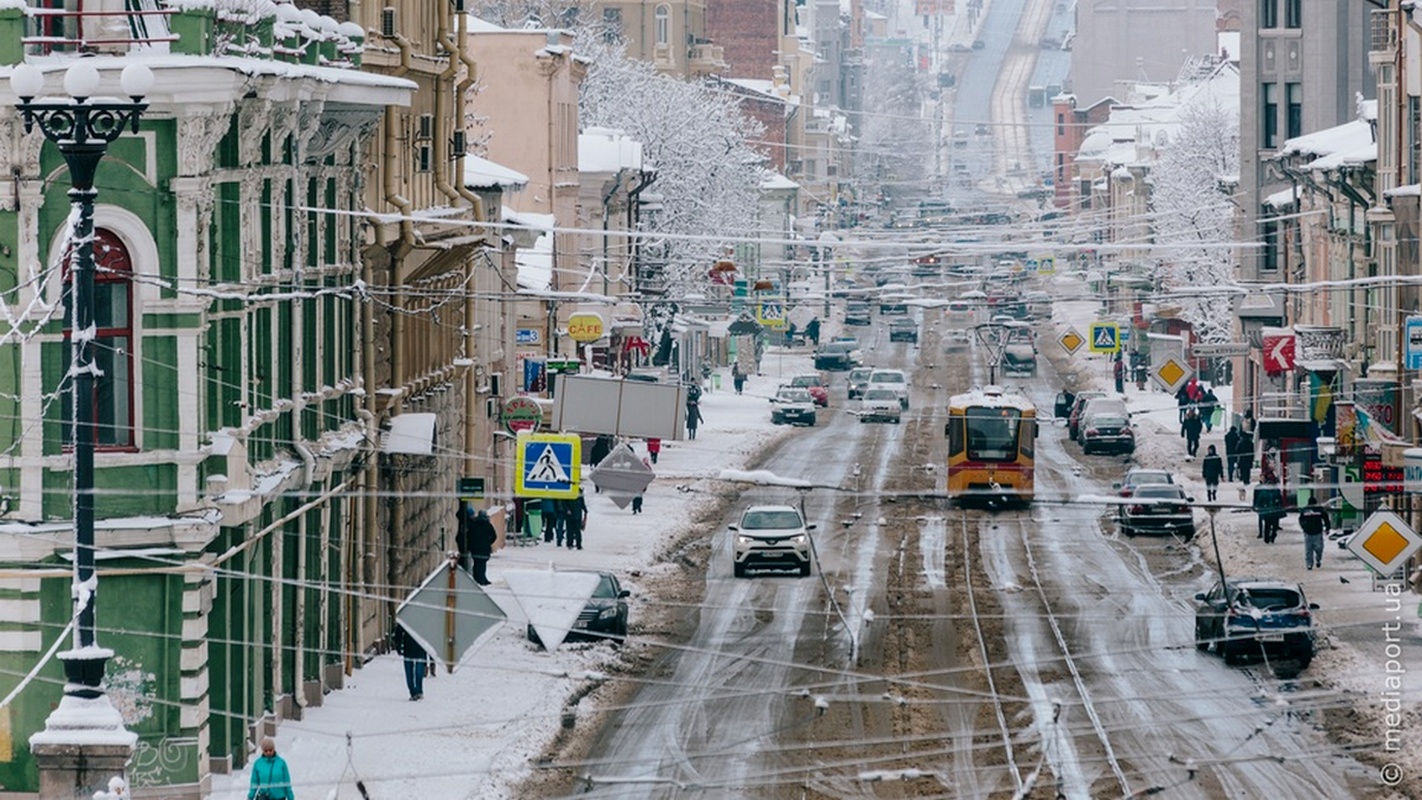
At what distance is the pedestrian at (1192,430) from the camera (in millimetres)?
69500

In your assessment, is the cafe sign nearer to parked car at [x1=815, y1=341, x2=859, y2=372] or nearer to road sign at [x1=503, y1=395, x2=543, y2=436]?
road sign at [x1=503, y1=395, x2=543, y2=436]

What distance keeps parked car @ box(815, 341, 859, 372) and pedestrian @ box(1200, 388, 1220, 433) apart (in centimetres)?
2566

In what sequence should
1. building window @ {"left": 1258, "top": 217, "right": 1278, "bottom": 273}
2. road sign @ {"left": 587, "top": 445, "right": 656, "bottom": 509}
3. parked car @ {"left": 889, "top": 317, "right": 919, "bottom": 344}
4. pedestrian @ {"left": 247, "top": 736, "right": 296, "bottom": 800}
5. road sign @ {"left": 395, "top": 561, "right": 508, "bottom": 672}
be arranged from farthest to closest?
parked car @ {"left": 889, "top": 317, "right": 919, "bottom": 344}
building window @ {"left": 1258, "top": 217, "right": 1278, "bottom": 273}
road sign @ {"left": 587, "top": 445, "right": 656, "bottom": 509}
road sign @ {"left": 395, "top": 561, "right": 508, "bottom": 672}
pedestrian @ {"left": 247, "top": 736, "right": 296, "bottom": 800}

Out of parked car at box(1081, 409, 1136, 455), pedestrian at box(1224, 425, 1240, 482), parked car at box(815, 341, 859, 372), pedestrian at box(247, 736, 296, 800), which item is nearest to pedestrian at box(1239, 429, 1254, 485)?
pedestrian at box(1224, 425, 1240, 482)

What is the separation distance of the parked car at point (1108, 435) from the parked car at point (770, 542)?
26468mm

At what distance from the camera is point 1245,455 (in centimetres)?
6191

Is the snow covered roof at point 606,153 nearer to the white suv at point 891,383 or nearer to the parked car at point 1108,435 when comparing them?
the white suv at point 891,383

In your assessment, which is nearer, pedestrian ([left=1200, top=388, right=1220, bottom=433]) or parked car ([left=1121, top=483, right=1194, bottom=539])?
parked car ([left=1121, top=483, right=1194, bottom=539])

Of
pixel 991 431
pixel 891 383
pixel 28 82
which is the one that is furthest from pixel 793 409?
pixel 28 82

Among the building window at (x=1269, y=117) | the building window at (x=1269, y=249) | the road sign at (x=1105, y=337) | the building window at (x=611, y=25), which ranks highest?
the building window at (x=611, y=25)

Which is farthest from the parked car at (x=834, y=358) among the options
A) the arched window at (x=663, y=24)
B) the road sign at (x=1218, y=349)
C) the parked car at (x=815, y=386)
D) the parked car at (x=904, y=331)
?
the road sign at (x=1218, y=349)

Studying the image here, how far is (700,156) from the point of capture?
98688 mm

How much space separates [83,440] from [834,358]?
86583 millimetres

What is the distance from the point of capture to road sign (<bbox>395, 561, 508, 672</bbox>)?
87.4 feet
